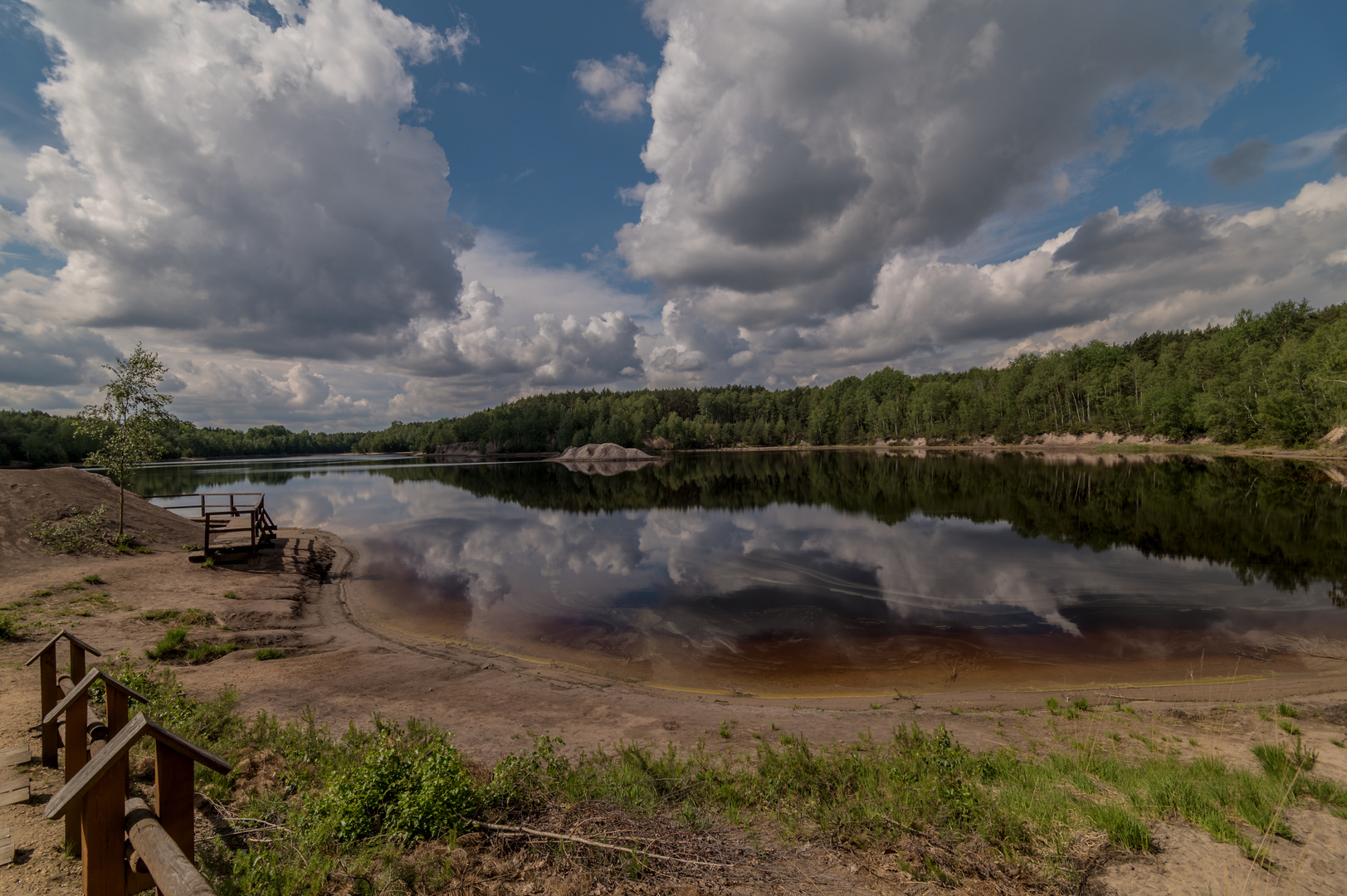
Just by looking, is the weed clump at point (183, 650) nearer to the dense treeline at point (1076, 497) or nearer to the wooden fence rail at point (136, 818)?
the wooden fence rail at point (136, 818)

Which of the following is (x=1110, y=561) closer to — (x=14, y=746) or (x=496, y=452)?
(x=14, y=746)

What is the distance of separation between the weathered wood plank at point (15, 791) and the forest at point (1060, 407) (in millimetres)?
22356

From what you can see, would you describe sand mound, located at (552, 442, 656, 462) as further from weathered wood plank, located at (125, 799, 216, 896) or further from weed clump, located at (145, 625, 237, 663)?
weathered wood plank, located at (125, 799, 216, 896)

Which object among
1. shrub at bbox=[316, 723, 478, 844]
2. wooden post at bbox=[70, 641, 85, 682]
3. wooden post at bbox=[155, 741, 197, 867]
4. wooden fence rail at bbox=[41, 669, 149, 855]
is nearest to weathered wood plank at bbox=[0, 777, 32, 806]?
wooden fence rail at bbox=[41, 669, 149, 855]

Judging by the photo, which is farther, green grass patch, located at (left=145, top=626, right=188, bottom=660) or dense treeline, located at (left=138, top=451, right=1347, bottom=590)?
dense treeline, located at (left=138, top=451, right=1347, bottom=590)

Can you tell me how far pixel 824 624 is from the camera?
727 inches

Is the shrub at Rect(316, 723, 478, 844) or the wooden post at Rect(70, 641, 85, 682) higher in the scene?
the wooden post at Rect(70, 641, 85, 682)

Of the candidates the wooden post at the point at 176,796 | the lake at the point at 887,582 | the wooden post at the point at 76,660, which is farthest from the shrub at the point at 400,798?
the lake at the point at 887,582

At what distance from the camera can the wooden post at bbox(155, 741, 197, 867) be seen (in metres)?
3.47

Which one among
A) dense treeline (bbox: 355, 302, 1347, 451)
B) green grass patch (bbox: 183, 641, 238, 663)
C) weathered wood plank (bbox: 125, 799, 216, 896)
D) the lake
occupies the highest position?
dense treeline (bbox: 355, 302, 1347, 451)

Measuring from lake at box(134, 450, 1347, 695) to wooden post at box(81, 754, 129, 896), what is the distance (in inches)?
495

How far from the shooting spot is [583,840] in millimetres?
5785

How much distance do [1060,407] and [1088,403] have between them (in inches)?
284

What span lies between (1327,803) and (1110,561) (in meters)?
22.2
